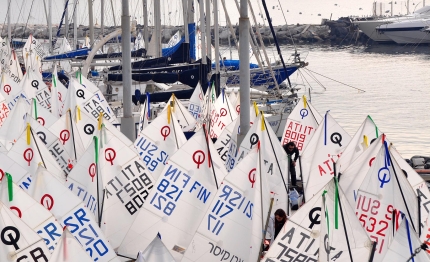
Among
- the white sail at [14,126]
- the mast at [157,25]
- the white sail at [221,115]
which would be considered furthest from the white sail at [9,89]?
the white sail at [221,115]

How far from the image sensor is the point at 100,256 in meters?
10.8

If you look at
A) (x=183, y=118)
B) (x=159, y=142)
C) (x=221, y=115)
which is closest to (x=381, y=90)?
(x=221, y=115)

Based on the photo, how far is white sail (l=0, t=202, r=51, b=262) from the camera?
31.8ft

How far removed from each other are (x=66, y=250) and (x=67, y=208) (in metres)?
2.37

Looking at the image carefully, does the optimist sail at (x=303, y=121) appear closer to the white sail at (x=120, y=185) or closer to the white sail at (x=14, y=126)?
the white sail at (x=120, y=185)

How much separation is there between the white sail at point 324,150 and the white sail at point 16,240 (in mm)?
6196

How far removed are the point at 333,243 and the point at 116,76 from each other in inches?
710

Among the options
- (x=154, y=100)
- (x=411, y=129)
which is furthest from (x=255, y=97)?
(x=411, y=129)

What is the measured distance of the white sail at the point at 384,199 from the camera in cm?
1164

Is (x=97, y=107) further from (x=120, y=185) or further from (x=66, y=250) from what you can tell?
(x=66, y=250)

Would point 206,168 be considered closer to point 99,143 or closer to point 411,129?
point 99,143

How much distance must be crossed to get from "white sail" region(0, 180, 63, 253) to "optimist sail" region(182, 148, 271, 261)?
5.74 ft

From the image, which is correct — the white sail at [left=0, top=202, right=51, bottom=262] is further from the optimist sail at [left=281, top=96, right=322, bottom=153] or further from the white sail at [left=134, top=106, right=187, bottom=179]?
the optimist sail at [left=281, top=96, right=322, bottom=153]

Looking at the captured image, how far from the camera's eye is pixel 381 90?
49.2 meters
